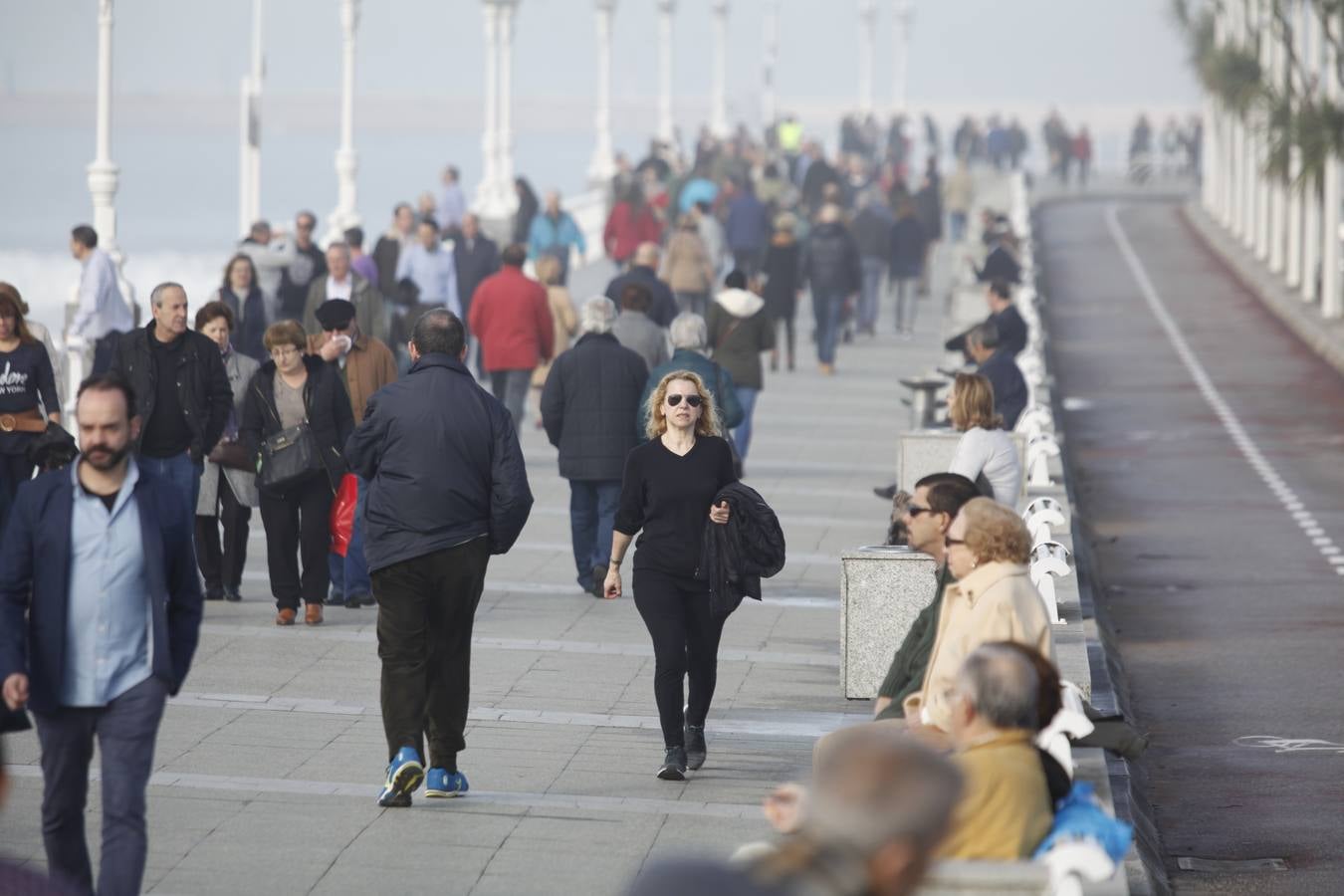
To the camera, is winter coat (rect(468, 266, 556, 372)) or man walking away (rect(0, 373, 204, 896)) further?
winter coat (rect(468, 266, 556, 372))

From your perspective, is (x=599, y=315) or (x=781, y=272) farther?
(x=781, y=272)

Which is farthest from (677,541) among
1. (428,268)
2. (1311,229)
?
(1311,229)

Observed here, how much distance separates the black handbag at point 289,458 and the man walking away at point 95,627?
18.6ft

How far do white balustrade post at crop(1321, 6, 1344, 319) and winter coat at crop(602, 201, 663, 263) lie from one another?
1153 centimetres

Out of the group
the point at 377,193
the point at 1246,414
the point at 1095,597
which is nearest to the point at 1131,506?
the point at 1095,597

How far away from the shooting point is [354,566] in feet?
43.8

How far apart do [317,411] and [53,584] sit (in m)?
5.91

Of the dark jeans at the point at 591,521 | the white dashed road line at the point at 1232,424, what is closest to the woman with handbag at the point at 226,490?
the dark jeans at the point at 591,521

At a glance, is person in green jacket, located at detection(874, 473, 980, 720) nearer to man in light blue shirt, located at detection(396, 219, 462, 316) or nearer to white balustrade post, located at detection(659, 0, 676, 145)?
man in light blue shirt, located at detection(396, 219, 462, 316)

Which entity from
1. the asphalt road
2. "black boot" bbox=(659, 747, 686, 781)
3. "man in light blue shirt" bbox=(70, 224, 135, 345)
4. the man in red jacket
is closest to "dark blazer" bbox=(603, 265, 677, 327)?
the man in red jacket

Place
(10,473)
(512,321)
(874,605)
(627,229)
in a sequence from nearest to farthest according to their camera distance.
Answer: (874,605), (10,473), (512,321), (627,229)

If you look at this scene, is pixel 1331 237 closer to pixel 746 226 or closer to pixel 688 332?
pixel 746 226

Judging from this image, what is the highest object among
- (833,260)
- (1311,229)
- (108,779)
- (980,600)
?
(1311,229)

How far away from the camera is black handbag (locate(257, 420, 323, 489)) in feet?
41.3
